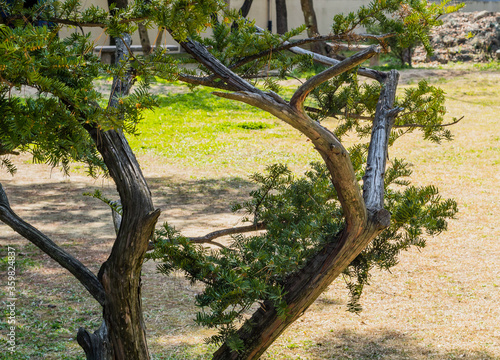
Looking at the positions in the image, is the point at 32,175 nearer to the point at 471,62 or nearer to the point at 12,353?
the point at 12,353

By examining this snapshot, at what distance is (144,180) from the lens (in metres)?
2.60

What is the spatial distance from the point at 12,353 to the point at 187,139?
736 centimetres

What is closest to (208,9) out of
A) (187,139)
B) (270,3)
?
(187,139)

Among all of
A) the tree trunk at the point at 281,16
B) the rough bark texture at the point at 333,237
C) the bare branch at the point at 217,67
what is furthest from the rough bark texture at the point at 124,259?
the tree trunk at the point at 281,16

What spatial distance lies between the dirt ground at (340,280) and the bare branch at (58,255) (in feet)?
5.23

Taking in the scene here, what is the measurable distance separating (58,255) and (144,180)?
0.68 meters

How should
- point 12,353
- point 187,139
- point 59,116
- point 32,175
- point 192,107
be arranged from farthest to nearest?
point 192,107, point 187,139, point 32,175, point 12,353, point 59,116

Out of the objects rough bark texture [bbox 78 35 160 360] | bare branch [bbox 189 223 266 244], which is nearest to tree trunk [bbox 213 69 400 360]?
rough bark texture [bbox 78 35 160 360]

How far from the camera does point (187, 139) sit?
11164mm

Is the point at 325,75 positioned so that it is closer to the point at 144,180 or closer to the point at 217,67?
the point at 217,67

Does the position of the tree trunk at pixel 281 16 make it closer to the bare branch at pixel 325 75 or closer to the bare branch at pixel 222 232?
the bare branch at pixel 222 232

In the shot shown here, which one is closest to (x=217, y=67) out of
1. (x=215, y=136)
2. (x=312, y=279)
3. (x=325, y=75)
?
(x=325, y=75)

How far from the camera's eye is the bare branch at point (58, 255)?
270cm

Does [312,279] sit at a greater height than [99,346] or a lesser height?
greater
